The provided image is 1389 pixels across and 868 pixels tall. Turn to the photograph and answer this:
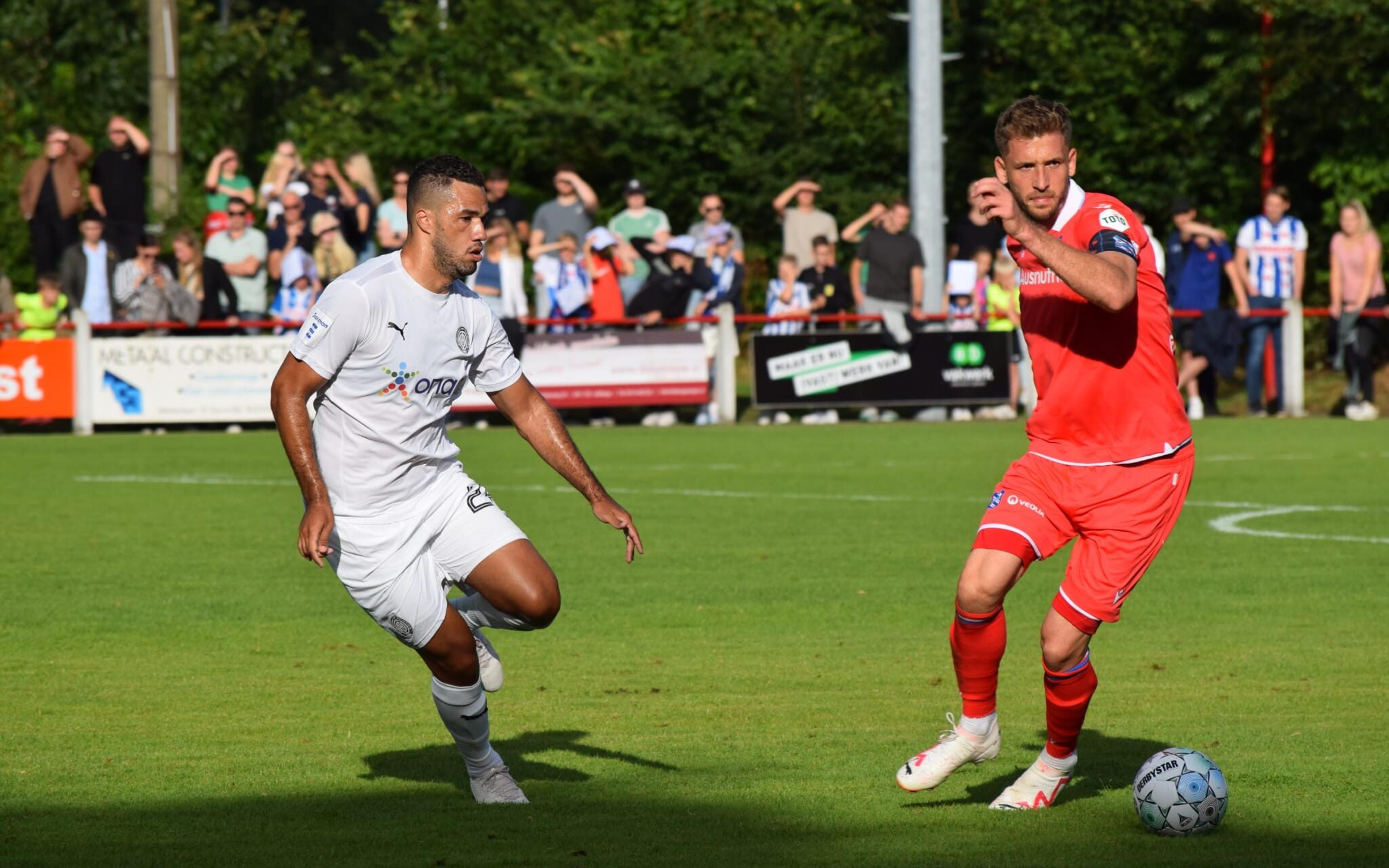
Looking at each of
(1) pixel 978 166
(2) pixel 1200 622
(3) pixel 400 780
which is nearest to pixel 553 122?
(1) pixel 978 166

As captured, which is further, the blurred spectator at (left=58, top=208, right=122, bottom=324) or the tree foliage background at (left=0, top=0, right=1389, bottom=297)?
the tree foliage background at (left=0, top=0, right=1389, bottom=297)

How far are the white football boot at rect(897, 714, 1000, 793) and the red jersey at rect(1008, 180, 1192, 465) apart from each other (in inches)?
35.1

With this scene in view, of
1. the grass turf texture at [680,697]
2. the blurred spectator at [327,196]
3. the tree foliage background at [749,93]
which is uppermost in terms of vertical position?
the tree foliage background at [749,93]

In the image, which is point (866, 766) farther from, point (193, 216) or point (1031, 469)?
point (193, 216)

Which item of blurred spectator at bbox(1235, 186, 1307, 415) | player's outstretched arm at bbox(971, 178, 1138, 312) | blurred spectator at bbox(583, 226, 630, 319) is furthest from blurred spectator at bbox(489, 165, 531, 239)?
player's outstretched arm at bbox(971, 178, 1138, 312)

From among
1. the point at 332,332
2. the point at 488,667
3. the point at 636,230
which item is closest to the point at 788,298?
the point at 636,230

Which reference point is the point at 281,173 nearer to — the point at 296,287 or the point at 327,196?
the point at 327,196

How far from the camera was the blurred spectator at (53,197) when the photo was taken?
24.1 m

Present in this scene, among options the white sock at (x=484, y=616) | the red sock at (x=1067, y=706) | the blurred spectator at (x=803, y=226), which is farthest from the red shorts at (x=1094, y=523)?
the blurred spectator at (x=803, y=226)

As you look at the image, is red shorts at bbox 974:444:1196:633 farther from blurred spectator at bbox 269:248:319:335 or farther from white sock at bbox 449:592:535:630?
blurred spectator at bbox 269:248:319:335

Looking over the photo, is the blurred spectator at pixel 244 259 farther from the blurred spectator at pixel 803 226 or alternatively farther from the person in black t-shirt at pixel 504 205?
the blurred spectator at pixel 803 226

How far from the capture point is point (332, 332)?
613 cm

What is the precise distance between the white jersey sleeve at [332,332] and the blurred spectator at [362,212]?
17.7 metres

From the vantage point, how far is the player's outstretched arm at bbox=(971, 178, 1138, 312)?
18.0 feet
